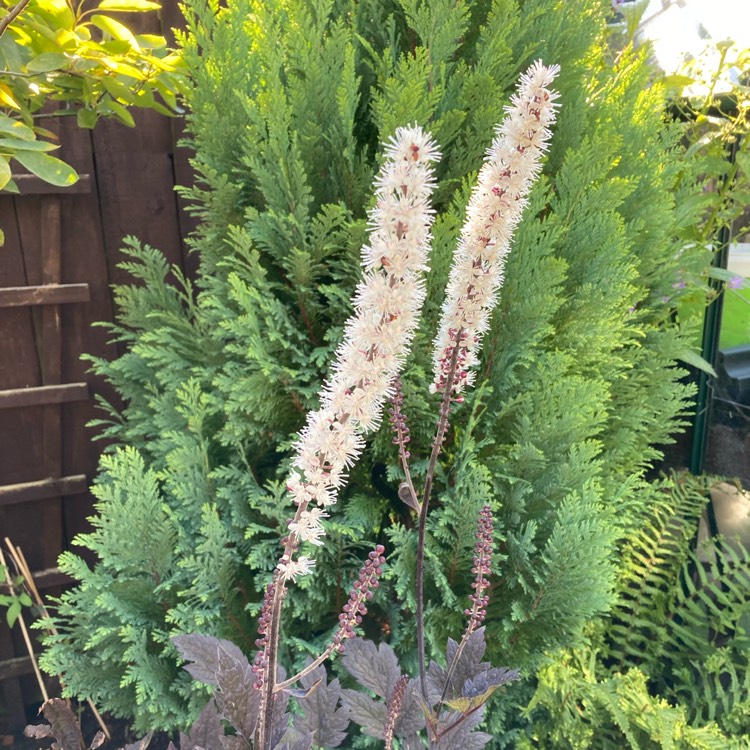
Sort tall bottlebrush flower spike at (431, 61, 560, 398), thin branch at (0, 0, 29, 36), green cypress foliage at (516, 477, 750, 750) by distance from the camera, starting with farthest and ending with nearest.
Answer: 1. green cypress foliage at (516, 477, 750, 750)
2. thin branch at (0, 0, 29, 36)
3. tall bottlebrush flower spike at (431, 61, 560, 398)

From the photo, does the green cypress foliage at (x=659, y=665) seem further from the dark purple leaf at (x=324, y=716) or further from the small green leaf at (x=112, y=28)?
the small green leaf at (x=112, y=28)

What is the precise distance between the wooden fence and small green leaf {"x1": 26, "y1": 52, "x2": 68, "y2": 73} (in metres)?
0.83

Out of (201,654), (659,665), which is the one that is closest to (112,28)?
(201,654)

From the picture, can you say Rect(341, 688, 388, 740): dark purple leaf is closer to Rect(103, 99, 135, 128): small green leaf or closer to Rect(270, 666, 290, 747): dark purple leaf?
Rect(270, 666, 290, 747): dark purple leaf

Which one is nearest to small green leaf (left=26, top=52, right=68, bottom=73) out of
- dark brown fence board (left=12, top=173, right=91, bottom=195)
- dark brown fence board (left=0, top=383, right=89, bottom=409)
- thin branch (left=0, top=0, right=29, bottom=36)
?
thin branch (left=0, top=0, right=29, bottom=36)

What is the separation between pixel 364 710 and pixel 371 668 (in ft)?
0.26

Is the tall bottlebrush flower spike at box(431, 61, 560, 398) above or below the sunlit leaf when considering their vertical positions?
→ below

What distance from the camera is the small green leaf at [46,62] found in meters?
1.61

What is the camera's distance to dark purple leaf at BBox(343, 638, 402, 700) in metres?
1.06

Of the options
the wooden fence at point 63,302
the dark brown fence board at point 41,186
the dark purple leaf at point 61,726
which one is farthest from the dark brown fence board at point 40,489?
the dark purple leaf at point 61,726

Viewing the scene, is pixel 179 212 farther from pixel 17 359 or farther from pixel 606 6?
pixel 606 6

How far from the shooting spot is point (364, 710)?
1085mm

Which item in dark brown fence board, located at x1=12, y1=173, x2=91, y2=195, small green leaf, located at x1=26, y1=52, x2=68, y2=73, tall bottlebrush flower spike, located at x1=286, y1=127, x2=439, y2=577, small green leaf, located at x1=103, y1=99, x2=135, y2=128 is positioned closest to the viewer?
tall bottlebrush flower spike, located at x1=286, y1=127, x2=439, y2=577

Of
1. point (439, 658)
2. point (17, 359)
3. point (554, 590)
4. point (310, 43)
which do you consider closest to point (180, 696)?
point (439, 658)
